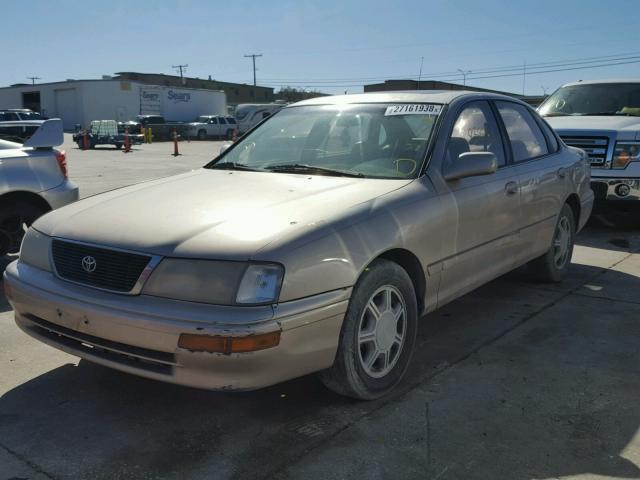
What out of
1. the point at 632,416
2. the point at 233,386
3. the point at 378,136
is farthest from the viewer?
the point at 378,136

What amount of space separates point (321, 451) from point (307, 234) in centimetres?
96

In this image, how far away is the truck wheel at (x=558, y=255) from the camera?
5.27 m

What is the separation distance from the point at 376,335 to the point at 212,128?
1707 inches

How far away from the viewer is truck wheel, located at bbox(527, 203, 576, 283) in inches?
207

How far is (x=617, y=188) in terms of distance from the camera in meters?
7.68

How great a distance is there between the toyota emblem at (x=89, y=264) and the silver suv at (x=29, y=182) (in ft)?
10.1

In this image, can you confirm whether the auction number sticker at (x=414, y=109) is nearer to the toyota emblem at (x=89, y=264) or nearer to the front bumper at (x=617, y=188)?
the toyota emblem at (x=89, y=264)

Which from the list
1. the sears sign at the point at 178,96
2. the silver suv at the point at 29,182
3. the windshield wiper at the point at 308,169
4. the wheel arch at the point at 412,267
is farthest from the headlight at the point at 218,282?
the sears sign at the point at 178,96

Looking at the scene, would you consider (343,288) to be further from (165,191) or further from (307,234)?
(165,191)

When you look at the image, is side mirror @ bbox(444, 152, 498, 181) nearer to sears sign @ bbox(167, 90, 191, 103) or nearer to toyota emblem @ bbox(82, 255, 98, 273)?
toyota emblem @ bbox(82, 255, 98, 273)

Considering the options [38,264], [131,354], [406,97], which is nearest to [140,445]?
[131,354]

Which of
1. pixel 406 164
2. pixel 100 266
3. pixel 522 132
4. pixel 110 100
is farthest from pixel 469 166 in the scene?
pixel 110 100

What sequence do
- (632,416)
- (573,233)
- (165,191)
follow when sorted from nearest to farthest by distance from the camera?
1. (632,416)
2. (165,191)
3. (573,233)

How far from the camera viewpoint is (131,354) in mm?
2750
